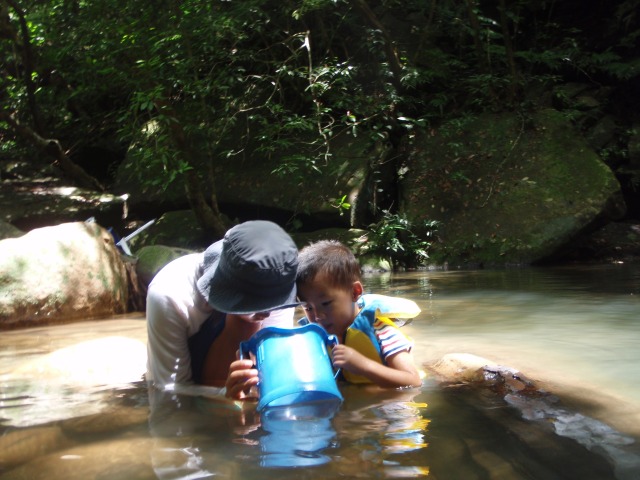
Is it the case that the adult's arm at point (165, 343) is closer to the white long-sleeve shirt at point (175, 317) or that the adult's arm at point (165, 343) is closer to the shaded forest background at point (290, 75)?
the white long-sleeve shirt at point (175, 317)

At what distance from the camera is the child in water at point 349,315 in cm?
260

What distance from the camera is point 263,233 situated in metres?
2.13

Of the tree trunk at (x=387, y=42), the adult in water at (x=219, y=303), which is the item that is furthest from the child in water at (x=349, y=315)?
the tree trunk at (x=387, y=42)

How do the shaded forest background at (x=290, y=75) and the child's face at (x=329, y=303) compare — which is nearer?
the child's face at (x=329, y=303)

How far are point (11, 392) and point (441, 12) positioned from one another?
323 inches

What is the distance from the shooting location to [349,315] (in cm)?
276

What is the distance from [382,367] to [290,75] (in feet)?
21.4

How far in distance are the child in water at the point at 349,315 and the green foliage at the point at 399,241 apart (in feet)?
18.2

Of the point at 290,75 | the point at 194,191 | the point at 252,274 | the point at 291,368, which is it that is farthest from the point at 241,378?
the point at 290,75

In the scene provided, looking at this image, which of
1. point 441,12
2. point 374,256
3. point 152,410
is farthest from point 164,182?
point 152,410

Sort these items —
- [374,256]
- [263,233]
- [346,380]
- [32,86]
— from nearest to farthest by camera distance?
[263,233]
[346,380]
[374,256]
[32,86]

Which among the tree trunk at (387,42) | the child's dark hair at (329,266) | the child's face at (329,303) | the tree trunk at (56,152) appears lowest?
the child's face at (329,303)

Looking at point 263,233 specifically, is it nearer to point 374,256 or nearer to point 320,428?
point 320,428

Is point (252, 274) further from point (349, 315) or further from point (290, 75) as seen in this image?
point (290, 75)
